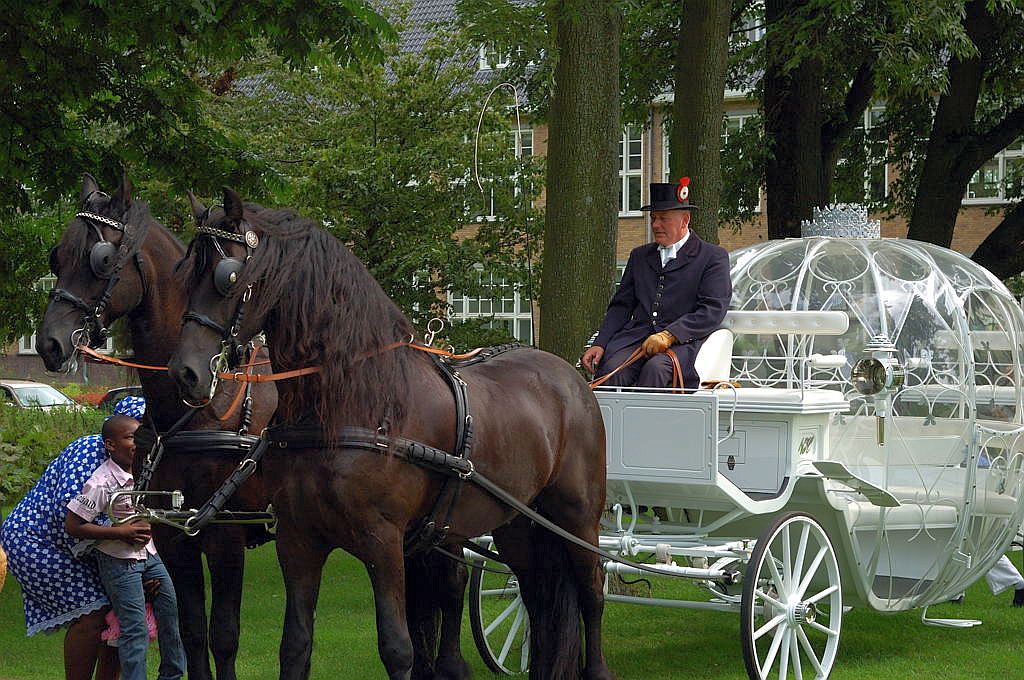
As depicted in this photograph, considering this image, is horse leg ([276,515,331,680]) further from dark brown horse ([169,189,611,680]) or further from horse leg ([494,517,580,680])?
horse leg ([494,517,580,680])

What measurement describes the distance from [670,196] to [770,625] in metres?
2.29

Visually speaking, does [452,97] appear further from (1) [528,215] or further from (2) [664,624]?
(2) [664,624]

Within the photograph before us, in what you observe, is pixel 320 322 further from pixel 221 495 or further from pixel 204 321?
pixel 221 495

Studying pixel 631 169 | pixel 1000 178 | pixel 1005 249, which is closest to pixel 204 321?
pixel 1005 249

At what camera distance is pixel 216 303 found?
176 inches

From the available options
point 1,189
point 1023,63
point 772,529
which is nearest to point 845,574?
point 772,529

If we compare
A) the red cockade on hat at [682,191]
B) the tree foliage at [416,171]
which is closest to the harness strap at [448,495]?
the red cockade on hat at [682,191]

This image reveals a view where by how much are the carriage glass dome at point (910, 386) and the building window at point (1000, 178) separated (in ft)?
27.0

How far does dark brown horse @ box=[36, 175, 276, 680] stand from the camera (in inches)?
219

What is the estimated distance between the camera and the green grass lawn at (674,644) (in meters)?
7.52

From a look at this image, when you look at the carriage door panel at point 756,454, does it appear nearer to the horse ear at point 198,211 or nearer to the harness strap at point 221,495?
the harness strap at point 221,495

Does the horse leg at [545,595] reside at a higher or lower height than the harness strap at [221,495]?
lower

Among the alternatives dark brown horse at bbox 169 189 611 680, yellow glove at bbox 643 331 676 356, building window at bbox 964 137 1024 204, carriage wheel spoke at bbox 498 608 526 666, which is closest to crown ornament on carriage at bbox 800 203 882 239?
yellow glove at bbox 643 331 676 356

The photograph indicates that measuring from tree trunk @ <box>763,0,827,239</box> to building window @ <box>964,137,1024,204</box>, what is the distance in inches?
125
